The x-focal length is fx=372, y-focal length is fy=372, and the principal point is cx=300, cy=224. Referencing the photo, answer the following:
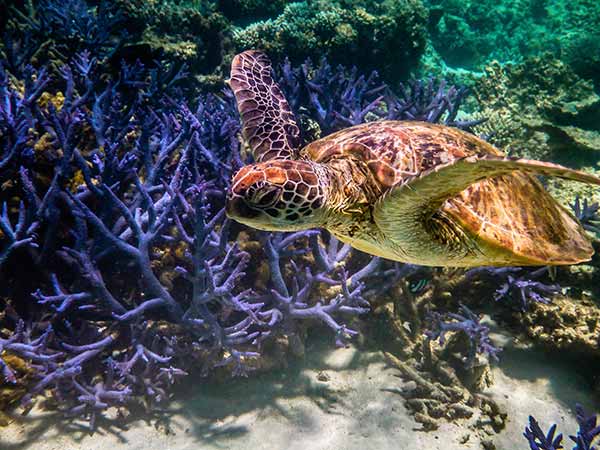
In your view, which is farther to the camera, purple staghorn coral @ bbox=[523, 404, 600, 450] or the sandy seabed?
the sandy seabed

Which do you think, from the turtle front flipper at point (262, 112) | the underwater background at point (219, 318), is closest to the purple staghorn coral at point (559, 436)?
the underwater background at point (219, 318)

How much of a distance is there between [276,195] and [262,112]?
5.19 ft

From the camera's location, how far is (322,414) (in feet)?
9.04

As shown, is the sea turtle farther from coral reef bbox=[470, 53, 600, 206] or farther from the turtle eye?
coral reef bbox=[470, 53, 600, 206]

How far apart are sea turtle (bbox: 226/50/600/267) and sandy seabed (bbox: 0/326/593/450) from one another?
1167 millimetres

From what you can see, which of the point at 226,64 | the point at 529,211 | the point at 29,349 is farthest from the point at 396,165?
the point at 226,64

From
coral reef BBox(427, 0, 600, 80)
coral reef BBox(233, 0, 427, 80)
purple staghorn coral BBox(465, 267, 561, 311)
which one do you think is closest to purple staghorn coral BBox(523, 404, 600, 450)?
purple staghorn coral BBox(465, 267, 561, 311)

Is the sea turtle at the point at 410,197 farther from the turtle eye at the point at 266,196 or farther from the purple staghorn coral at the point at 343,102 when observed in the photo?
the purple staghorn coral at the point at 343,102

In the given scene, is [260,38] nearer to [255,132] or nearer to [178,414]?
[255,132]

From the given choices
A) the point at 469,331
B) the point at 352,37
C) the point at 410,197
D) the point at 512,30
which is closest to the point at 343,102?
the point at 469,331

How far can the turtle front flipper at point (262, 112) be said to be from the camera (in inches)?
111

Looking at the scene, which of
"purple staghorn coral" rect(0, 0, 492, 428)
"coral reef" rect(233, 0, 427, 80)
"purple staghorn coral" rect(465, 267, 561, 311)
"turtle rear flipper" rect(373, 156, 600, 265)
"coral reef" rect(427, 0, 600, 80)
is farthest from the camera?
"coral reef" rect(427, 0, 600, 80)

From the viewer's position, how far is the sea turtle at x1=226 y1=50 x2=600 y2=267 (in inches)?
66.1

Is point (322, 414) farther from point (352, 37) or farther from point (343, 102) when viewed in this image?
point (352, 37)
